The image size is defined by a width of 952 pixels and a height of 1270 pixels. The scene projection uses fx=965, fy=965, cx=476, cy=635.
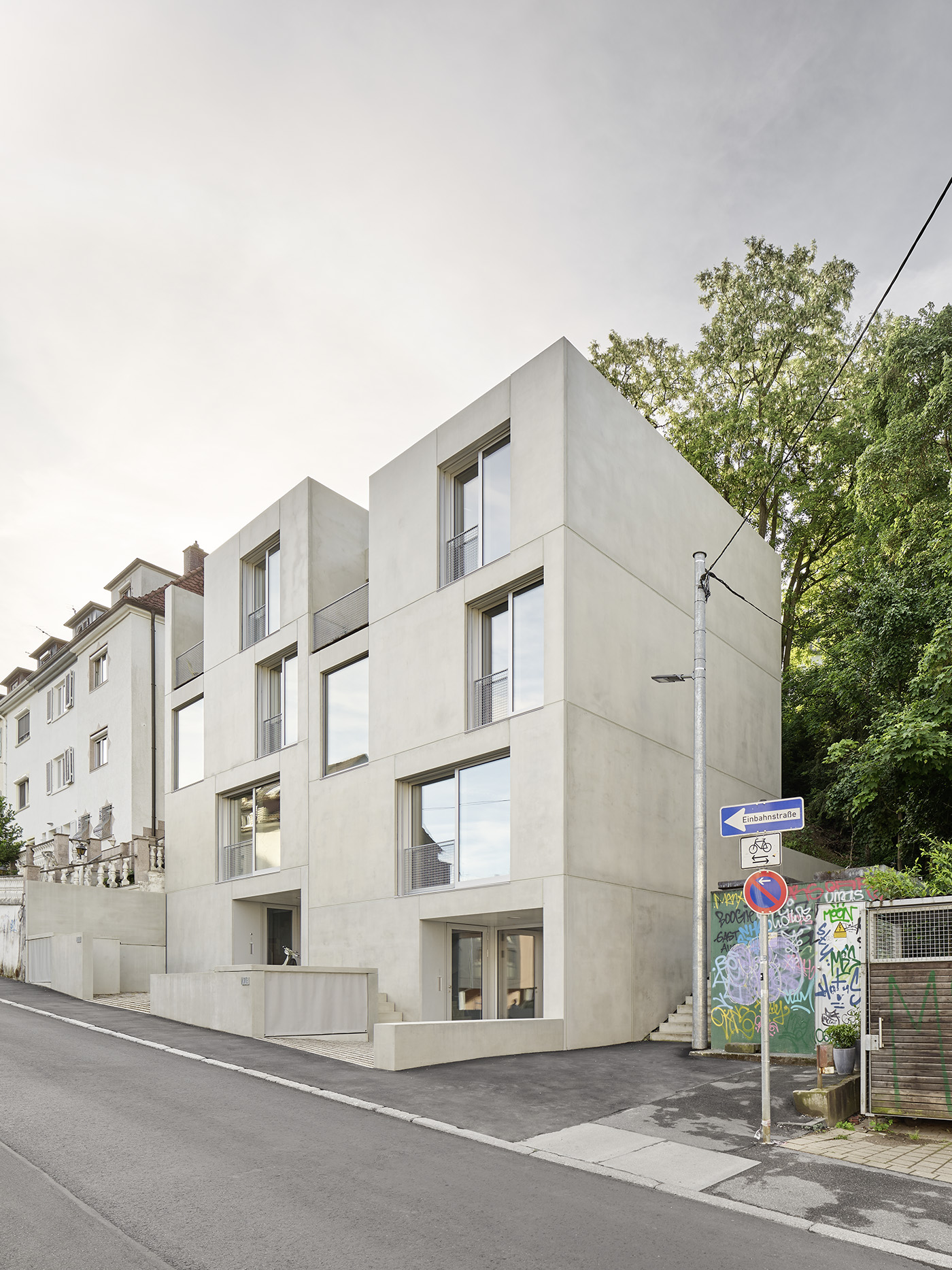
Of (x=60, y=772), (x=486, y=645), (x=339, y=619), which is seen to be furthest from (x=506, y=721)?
(x=60, y=772)

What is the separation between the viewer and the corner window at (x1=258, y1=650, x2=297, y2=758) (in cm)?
2250

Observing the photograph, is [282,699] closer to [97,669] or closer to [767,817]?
[97,669]

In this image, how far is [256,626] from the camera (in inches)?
953

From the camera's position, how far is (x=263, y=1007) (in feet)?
48.6

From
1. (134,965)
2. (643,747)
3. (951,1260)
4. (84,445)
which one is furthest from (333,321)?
(134,965)

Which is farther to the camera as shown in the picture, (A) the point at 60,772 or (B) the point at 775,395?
(A) the point at 60,772

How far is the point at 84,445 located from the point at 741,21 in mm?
11806

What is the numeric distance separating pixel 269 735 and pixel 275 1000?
9.09 m

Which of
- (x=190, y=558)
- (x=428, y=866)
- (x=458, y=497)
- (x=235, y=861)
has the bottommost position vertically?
(x=235, y=861)

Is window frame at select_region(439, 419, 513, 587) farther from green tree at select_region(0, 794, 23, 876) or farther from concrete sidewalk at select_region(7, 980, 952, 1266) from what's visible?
green tree at select_region(0, 794, 23, 876)

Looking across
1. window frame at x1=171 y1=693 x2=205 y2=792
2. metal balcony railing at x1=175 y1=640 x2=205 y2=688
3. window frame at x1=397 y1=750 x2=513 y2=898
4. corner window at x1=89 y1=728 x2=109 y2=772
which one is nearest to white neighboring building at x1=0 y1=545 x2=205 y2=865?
corner window at x1=89 y1=728 x2=109 y2=772

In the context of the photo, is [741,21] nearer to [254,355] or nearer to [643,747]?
[254,355]

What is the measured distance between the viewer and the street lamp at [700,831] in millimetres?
14445

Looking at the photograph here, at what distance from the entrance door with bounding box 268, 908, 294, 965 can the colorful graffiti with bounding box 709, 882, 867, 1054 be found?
12.2m
